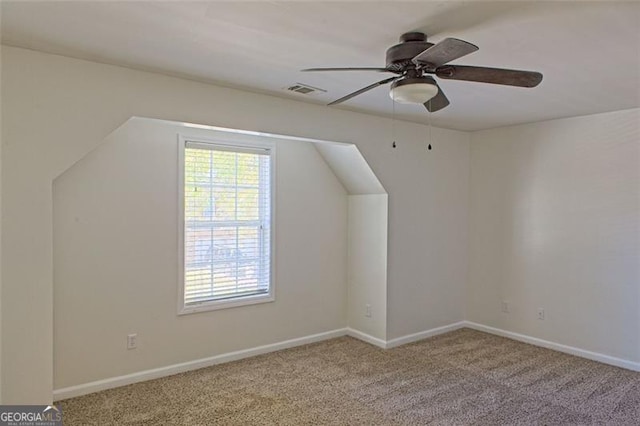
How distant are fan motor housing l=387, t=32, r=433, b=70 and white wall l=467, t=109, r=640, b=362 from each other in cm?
283

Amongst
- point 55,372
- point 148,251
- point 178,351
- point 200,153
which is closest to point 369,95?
point 200,153

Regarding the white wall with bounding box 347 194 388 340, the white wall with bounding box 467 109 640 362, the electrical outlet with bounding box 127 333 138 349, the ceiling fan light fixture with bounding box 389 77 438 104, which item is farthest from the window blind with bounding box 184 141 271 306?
the white wall with bounding box 467 109 640 362

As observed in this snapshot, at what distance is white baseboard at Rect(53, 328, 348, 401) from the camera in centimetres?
321

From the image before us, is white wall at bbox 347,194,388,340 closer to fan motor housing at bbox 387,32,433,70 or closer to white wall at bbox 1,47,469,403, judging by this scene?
white wall at bbox 1,47,469,403

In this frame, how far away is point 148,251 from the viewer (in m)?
3.56

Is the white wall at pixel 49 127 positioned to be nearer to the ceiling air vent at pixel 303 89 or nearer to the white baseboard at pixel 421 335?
the ceiling air vent at pixel 303 89

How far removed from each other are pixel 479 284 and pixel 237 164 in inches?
127

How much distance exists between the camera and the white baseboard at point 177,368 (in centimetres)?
321

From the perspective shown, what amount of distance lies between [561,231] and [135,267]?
4119mm


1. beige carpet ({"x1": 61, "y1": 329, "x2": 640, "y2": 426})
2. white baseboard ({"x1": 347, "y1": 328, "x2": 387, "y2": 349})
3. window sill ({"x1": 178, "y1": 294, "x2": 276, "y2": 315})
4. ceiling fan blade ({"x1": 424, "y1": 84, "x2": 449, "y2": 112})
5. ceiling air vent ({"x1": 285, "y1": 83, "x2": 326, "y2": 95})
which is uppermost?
ceiling air vent ({"x1": 285, "y1": 83, "x2": 326, "y2": 95})

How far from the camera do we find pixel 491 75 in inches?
85.8

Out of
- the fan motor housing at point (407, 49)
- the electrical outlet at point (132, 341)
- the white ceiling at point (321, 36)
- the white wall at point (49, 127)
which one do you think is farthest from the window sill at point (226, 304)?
the fan motor housing at point (407, 49)

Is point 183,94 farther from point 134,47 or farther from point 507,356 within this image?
point 507,356

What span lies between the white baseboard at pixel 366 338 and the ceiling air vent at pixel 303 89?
8.70 ft
